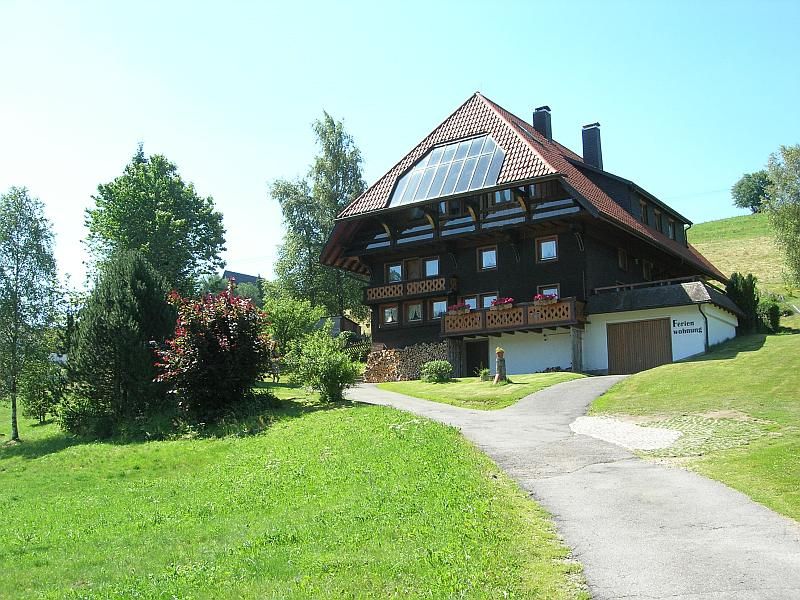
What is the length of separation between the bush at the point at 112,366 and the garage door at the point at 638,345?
17.8 m

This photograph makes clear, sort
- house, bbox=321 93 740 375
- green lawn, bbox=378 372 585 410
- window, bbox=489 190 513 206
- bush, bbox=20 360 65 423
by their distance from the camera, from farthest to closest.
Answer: window, bbox=489 190 513 206 → house, bbox=321 93 740 375 → bush, bbox=20 360 65 423 → green lawn, bbox=378 372 585 410

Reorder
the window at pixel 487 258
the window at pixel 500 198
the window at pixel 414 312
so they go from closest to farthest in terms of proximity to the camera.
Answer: the window at pixel 500 198 → the window at pixel 487 258 → the window at pixel 414 312

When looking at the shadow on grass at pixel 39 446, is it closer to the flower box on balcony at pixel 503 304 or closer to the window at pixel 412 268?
the flower box on balcony at pixel 503 304

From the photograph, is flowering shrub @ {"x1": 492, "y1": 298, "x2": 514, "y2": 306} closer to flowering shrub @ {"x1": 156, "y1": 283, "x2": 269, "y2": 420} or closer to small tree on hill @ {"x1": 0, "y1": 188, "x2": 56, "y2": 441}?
flowering shrub @ {"x1": 156, "y1": 283, "x2": 269, "y2": 420}

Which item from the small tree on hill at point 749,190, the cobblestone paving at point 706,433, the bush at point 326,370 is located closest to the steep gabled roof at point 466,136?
the bush at point 326,370

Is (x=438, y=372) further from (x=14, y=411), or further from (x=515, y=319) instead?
(x=14, y=411)

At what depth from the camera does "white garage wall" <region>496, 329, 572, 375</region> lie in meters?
32.9

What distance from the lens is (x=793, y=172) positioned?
4388 centimetres

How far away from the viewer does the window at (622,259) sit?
36594 mm

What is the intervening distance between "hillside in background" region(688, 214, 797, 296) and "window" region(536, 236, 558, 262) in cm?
1949

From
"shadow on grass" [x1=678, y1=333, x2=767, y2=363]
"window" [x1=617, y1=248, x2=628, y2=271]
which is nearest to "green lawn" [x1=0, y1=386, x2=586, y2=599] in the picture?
"shadow on grass" [x1=678, y1=333, x2=767, y2=363]

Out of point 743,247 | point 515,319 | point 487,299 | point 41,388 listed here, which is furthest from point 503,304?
point 743,247

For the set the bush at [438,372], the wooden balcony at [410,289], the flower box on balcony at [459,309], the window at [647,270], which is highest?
the window at [647,270]

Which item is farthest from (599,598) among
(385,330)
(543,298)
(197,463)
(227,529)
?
(385,330)
